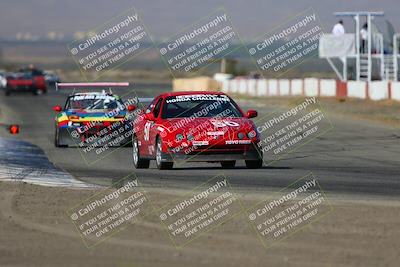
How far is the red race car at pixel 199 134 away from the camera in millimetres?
17266

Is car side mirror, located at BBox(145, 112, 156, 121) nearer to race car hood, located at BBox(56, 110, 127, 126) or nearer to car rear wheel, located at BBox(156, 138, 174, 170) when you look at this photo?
car rear wheel, located at BBox(156, 138, 174, 170)

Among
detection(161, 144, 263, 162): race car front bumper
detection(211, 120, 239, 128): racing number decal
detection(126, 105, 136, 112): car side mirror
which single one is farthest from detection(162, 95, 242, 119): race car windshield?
detection(126, 105, 136, 112): car side mirror

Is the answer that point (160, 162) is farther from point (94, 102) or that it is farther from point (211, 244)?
point (211, 244)

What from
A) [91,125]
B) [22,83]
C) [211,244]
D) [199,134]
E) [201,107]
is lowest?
[22,83]

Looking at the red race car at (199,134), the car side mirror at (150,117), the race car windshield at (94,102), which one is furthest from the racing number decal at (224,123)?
the race car windshield at (94,102)

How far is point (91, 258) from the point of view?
9117 mm

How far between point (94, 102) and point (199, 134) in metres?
8.19

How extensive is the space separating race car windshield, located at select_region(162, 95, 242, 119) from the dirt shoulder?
6.26 m

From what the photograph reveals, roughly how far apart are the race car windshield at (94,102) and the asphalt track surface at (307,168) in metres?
1.10

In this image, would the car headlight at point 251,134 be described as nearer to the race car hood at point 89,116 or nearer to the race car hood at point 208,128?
the race car hood at point 208,128

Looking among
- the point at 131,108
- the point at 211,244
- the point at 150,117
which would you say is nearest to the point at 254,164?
the point at 150,117

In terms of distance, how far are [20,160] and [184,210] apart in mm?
8877

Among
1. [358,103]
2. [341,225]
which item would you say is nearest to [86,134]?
[341,225]

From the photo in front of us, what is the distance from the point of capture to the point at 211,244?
973cm
